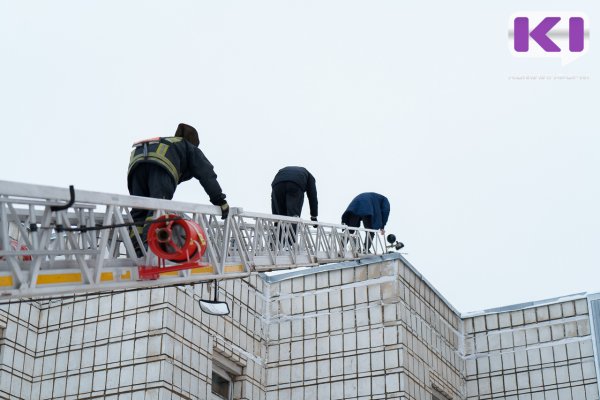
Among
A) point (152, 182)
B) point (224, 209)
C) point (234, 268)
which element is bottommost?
point (234, 268)

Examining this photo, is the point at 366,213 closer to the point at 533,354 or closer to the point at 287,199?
the point at 287,199

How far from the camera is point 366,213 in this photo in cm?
1569

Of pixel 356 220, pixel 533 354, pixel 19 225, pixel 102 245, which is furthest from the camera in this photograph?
pixel 533 354

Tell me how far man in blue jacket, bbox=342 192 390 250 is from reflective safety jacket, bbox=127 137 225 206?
19.4ft

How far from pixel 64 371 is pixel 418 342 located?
5502mm

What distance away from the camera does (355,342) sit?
A: 15156mm

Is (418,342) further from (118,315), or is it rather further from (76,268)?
(76,268)

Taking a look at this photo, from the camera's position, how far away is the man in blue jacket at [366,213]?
1571 cm

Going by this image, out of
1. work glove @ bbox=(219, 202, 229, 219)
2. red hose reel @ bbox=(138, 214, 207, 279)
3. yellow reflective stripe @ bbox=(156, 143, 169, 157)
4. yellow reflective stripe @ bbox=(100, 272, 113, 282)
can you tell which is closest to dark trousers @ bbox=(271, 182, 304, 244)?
work glove @ bbox=(219, 202, 229, 219)

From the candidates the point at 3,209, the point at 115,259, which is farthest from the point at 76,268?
the point at 3,209

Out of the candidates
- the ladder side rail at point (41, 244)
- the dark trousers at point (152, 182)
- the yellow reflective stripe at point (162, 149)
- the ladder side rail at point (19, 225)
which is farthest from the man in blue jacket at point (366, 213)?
the ladder side rail at point (19, 225)

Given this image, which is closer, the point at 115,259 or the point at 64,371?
the point at 115,259

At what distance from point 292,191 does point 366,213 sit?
201 centimetres

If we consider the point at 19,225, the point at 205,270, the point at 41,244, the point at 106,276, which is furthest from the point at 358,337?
the point at 19,225
